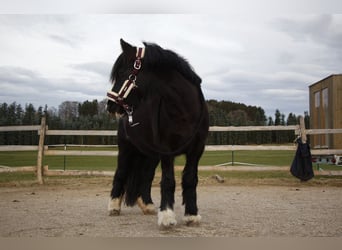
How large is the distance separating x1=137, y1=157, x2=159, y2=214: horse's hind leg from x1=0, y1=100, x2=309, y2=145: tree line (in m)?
0.84

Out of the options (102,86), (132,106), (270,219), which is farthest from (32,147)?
(270,219)

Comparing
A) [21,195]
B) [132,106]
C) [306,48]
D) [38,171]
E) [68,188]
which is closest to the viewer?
[132,106]

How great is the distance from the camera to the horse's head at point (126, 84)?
2850 millimetres

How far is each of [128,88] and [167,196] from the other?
981mm

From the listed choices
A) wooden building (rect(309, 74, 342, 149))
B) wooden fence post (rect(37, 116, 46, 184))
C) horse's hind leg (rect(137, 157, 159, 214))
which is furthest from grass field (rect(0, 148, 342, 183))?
horse's hind leg (rect(137, 157, 159, 214))

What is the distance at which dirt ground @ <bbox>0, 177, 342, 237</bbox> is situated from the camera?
284 cm

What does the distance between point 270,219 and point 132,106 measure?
1681mm

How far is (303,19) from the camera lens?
11.7ft

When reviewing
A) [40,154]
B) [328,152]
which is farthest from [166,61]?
[40,154]

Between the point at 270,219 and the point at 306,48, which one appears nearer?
the point at 270,219

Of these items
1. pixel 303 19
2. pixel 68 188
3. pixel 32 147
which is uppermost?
pixel 303 19

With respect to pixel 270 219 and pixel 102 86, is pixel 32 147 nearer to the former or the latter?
pixel 102 86

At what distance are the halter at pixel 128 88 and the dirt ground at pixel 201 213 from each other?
3.53 feet

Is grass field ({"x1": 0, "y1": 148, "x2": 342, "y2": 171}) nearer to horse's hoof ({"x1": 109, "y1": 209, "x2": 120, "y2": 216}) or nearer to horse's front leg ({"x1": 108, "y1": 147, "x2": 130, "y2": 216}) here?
horse's front leg ({"x1": 108, "y1": 147, "x2": 130, "y2": 216})
